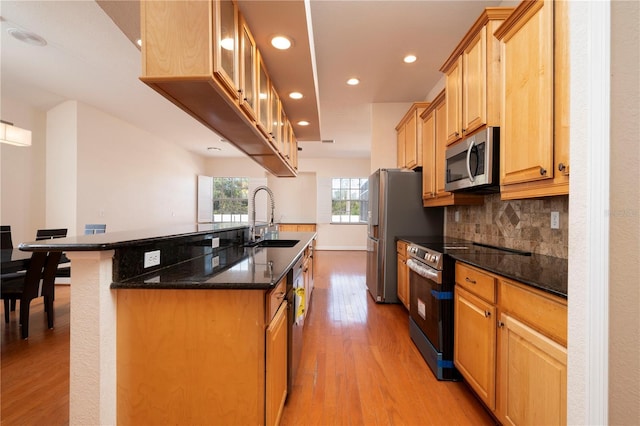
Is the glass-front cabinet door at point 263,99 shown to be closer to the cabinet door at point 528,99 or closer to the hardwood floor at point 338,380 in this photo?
the cabinet door at point 528,99

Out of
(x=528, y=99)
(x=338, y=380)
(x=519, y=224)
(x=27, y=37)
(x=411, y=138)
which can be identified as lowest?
(x=338, y=380)

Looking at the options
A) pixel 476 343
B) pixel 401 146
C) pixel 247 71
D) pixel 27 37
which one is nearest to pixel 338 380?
pixel 476 343

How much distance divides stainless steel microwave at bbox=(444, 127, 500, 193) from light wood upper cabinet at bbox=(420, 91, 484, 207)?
0.34 metres

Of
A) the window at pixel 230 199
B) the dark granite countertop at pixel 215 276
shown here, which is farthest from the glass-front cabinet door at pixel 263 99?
the window at pixel 230 199

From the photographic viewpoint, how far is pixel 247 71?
1829mm

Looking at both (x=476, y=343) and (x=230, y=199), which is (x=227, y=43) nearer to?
(x=476, y=343)

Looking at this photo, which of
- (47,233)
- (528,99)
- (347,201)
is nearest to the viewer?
(528,99)

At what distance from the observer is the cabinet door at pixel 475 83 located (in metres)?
1.95

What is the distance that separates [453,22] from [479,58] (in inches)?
35.2

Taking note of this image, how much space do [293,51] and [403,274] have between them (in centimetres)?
254

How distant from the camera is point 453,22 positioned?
8.52ft

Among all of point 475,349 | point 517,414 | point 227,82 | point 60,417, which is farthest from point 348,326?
point 227,82

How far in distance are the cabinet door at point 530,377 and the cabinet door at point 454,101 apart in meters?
1.55

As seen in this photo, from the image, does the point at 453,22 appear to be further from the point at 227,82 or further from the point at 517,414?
the point at 517,414
